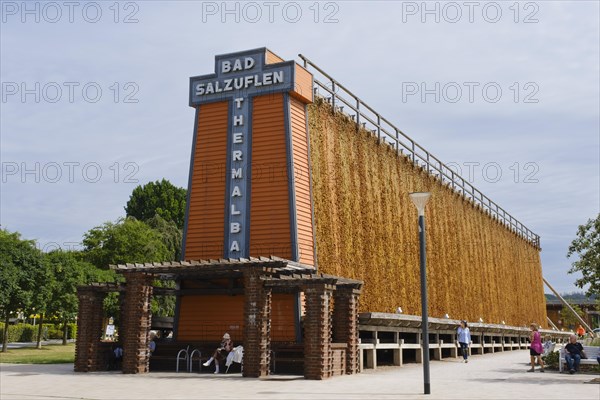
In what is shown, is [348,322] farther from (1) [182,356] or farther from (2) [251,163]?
(2) [251,163]

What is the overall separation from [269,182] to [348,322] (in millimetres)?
6545

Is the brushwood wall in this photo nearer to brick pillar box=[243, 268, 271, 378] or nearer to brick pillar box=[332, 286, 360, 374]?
brick pillar box=[332, 286, 360, 374]

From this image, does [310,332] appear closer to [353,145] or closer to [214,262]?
[214,262]

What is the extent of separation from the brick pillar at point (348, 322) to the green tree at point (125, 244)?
1207 inches

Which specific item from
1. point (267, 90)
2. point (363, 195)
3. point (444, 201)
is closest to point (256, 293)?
point (267, 90)

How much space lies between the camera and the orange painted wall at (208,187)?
24719 mm

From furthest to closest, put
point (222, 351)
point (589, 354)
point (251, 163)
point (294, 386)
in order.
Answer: point (251, 163) → point (222, 351) → point (589, 354) → point (294, 386)

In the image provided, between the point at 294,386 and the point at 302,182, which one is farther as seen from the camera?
the point at 302,182

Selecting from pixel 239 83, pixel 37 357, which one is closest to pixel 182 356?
pixel 239 83

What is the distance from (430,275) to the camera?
37938 millimetres

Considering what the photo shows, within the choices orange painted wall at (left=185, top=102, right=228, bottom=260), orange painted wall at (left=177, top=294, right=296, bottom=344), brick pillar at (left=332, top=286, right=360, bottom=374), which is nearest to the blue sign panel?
orange painted wall at (left=185, top=102, right=228, bottom=260)

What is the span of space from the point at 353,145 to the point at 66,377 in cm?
1686

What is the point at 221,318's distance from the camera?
77.6ft

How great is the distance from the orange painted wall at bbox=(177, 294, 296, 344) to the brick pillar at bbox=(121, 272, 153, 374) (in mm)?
3128
